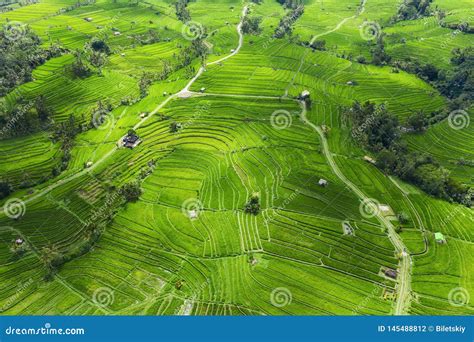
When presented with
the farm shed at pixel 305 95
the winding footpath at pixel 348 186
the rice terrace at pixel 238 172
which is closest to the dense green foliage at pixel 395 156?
the rice terrace at pixel 238 172

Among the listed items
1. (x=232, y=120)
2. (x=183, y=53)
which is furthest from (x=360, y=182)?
(x=183, y=53)

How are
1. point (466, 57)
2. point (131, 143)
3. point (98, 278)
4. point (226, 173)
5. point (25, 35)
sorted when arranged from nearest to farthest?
point (98, 278) → point (226, 173) → point (131, 143) → point (466, 57) → point (25, 35)

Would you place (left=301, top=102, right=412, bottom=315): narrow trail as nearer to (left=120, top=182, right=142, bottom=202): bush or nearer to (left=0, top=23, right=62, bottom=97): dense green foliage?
(left=120, top=182, right=142, bottom=202): bush

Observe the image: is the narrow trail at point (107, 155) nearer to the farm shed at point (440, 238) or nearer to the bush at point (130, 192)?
the bush at point (130, 192)

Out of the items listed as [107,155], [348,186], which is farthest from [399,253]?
[107,155]

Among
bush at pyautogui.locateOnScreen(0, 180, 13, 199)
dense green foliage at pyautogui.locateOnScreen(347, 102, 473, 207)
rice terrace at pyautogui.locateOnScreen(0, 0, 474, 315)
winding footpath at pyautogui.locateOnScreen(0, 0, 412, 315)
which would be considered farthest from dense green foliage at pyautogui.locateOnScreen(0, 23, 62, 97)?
dense green foliage at pyautogui.locateOnScreen(347, 102, 473, 207)

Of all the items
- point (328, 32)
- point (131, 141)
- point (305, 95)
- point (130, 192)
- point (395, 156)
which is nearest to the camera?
point (130, 192)

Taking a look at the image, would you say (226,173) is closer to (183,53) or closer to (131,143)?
(131,143)

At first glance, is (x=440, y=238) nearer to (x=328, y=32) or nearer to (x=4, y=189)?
(x=4, y=189)
